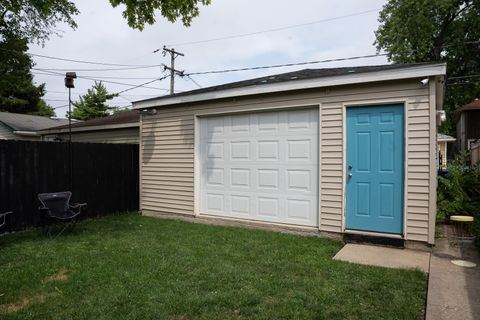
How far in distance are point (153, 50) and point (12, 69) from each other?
8502 millimetres

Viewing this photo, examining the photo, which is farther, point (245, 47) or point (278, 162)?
point (245, 47)

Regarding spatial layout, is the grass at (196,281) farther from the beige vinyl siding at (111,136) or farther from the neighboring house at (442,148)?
the neighboring house at (442,148)

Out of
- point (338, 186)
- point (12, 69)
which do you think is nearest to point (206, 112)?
point (338, 186)

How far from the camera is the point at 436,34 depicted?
2458cm

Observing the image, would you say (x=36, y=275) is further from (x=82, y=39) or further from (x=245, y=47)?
(x=245, y=47)

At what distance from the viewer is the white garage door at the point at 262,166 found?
239 inches

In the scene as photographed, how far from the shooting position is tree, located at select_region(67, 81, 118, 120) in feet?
98.8

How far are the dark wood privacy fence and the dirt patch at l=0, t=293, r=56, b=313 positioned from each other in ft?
11.5

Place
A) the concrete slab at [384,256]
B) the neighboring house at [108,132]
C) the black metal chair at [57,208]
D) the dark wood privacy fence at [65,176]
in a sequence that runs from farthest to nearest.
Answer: the neighboring house at [108,132] < the dark wood privacy fence at [65,176] < the black metal chair at [57,208] < the concrete slab at [384,256]

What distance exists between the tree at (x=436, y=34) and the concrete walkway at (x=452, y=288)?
21.2m

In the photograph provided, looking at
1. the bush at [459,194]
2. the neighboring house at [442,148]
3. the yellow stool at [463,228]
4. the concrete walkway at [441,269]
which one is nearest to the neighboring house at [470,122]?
the neighboring house at [442,148]

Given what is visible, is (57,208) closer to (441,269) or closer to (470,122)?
(441,269)

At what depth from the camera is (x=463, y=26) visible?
23.9m

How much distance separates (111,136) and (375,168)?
8162 mm
